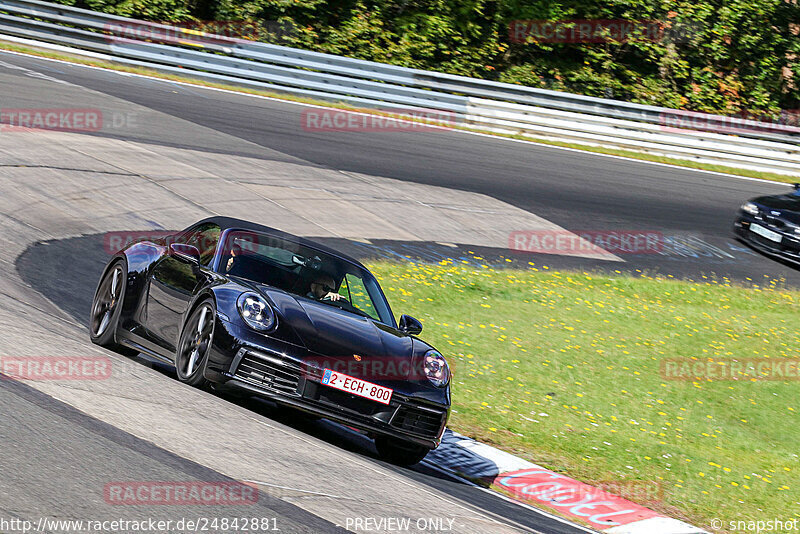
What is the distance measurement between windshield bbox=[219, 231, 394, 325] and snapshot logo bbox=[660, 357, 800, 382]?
449 centimetres

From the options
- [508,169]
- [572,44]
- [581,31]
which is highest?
[581,31]

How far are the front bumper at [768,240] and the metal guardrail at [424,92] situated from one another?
643cm

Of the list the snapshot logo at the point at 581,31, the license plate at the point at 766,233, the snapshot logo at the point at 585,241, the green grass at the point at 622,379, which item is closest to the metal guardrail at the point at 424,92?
the snapshot logo at the point at 581,31

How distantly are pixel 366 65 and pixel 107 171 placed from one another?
9.90 m

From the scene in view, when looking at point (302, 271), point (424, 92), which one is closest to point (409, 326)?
point (302, 271)

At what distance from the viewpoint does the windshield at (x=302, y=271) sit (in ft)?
24.2

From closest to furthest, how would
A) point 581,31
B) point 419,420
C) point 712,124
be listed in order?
point 419,420 → point 712,124 → point 581,31

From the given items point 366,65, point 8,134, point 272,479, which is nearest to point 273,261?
point 272,479

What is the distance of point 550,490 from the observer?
7488 mm

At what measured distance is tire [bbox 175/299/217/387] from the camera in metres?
6.64

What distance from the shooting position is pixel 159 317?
24.7 ft

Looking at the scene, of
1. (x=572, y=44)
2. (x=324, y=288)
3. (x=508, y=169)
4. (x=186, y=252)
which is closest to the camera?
(x=186, y=252)

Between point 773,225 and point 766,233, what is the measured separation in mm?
189

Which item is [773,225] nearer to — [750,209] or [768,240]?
[768,240]
